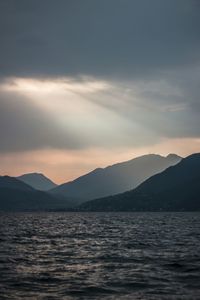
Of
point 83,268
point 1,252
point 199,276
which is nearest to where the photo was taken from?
point 199,276

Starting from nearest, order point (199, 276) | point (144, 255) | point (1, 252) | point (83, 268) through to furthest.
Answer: point (199, 276), point (83, 268), point (144, 255), point (1, 252)

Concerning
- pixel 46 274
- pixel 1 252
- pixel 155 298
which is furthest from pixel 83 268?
pixel 1 252

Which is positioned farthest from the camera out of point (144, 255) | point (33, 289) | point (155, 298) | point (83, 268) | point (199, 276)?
point (144, 255)

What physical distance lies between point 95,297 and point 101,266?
1524 centimetres

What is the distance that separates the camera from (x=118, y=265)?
1941 inches

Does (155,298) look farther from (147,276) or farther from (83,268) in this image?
(83,268)

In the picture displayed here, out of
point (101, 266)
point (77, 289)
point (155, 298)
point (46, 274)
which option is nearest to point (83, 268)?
point (101, 266)

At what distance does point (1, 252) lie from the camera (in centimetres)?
6334

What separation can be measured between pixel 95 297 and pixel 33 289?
17.4 ft

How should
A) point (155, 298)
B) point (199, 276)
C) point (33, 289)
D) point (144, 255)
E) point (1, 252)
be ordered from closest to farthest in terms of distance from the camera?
point (155, 298), point (33, 289), point (199, 276), point (144, 255), point (1, 252)

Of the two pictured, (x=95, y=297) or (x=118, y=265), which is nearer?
(x=95, y=297)

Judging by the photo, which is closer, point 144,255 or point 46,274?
point 46,274

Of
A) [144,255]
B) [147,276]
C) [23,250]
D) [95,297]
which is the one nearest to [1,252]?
[23,250]

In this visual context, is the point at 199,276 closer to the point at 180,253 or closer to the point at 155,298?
the point at 155,298
